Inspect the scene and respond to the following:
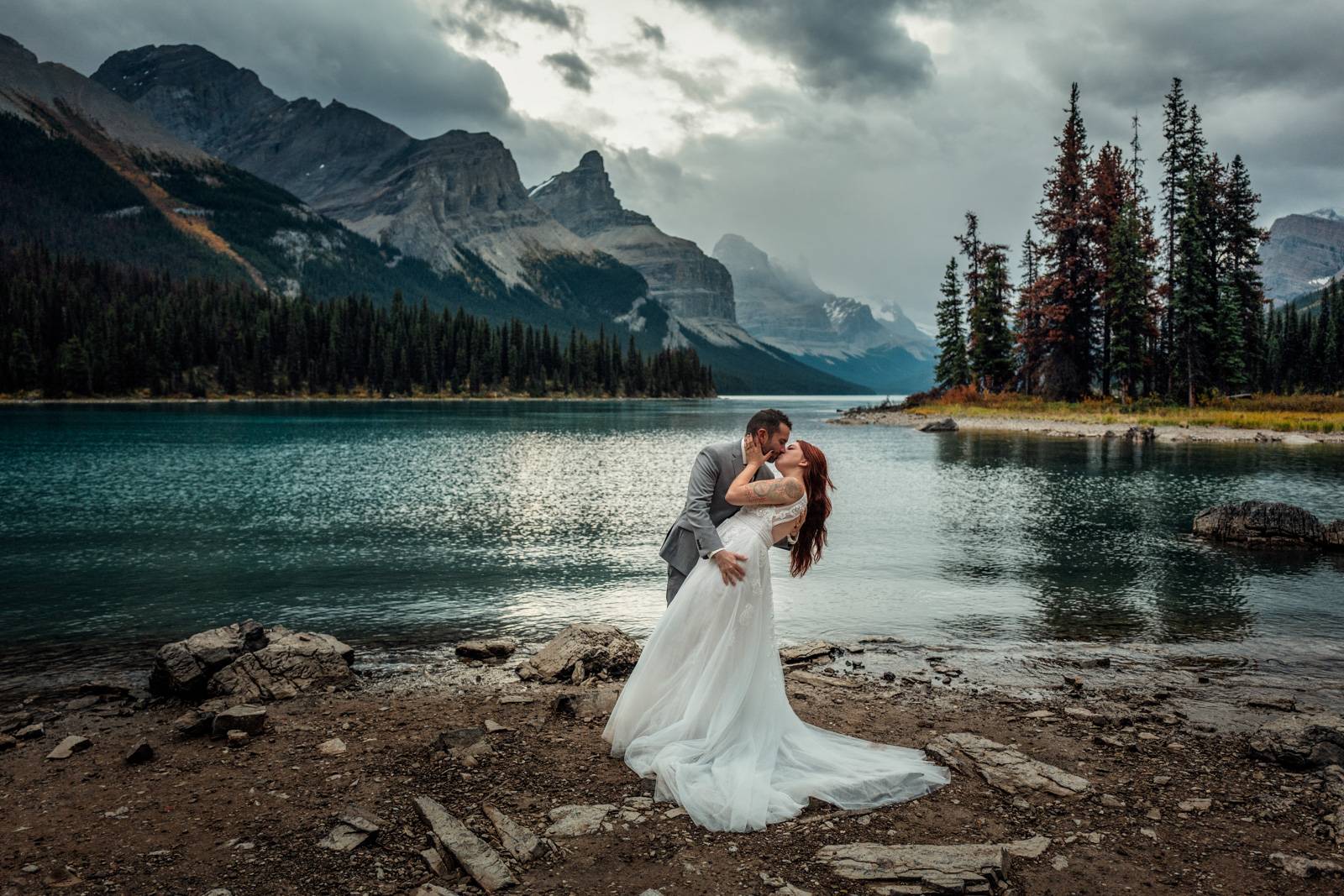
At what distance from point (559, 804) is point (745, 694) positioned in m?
2.11

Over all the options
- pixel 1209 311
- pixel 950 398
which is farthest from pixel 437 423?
pixel 1209 311

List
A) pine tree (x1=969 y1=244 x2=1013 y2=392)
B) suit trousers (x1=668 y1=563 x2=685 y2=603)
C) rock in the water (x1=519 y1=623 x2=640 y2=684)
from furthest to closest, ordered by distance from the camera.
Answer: pine tree (x1=969 y1=244 x2=1013 y2=392)
rock in the water (x1=519 y1=623 x2=640 y2=684)
suit trousers (x1=668 y1=563 x2=685 y2=603)

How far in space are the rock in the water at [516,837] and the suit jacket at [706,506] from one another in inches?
117

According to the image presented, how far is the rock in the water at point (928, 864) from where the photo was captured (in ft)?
18.6

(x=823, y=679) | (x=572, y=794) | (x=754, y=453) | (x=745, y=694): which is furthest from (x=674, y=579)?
(x=823, y=679)

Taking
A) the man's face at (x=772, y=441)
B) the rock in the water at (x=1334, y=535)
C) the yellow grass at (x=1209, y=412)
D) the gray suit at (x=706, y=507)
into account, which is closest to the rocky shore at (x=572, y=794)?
the gray suit at (x=706, y=507)

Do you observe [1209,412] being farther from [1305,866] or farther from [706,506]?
[706,506]

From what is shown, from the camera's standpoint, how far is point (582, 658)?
470 inches

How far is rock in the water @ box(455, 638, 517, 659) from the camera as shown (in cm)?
1310

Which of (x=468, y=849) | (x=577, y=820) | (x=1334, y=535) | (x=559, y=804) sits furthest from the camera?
(x=1334, y=535)

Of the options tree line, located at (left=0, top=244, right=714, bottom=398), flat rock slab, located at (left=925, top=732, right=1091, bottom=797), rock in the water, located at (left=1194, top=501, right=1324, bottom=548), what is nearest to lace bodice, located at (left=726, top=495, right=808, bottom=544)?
flat rock slab, located at (left=925, top=732, right=1091, bottom=797)

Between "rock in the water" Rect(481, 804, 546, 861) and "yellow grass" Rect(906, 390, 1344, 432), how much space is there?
6650 centimetres

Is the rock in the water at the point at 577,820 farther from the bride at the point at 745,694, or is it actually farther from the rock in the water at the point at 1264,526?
the rock in the water at the point at 1264,526

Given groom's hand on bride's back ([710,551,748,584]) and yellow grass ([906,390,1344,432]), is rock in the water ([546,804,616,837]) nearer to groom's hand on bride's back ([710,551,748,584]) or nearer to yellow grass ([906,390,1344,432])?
groom's hand on bride's back ([710,551,748,584])
